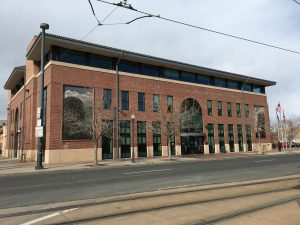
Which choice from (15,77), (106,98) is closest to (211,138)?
(106,98)

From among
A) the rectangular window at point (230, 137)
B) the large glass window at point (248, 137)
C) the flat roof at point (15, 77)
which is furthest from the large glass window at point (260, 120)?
the flat roof at point (15, 77)

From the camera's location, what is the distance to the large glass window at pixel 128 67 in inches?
1344

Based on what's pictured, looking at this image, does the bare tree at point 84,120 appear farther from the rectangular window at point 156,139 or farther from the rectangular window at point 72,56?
the rectangular window at point 156,139

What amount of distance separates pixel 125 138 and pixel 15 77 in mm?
21297

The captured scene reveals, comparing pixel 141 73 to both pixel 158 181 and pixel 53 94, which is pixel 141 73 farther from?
pixel 158 181

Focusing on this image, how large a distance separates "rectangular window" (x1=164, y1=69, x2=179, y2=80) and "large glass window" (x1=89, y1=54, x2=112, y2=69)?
8.00 metres

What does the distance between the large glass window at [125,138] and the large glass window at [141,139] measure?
4.78ft

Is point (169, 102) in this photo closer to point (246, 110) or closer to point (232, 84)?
point (232, 84)

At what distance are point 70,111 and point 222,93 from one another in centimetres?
2319

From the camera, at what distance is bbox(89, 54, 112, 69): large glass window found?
105 feet

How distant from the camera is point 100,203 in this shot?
28.7 feet

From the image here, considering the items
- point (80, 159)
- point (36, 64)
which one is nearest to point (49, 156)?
point (80, 159)

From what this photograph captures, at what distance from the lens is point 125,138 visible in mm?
32844

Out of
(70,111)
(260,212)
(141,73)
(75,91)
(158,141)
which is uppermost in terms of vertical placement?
(141,73)
